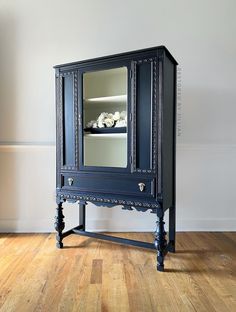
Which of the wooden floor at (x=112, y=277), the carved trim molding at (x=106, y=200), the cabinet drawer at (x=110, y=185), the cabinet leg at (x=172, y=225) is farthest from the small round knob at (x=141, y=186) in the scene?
the wooden floor at (x=112, y=277)

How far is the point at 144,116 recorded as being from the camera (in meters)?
1.83

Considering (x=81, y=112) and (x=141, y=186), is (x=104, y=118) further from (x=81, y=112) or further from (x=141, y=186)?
(x=141, y=186)

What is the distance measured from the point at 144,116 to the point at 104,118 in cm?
42

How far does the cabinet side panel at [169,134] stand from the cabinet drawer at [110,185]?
139mm

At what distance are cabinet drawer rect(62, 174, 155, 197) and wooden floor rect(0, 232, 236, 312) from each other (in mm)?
539

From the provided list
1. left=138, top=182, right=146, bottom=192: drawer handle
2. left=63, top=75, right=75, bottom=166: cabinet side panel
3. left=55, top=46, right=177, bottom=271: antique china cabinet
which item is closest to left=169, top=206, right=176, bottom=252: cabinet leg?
left=55, top=46, right=177, bottom=271: antique china cabinet

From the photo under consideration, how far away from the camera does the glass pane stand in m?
1.98

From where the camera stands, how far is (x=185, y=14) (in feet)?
8.20

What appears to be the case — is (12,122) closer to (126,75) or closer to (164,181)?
(126,75)

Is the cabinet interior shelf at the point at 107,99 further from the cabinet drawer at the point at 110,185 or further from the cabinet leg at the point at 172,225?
the cabinet leg at the point at 172,225

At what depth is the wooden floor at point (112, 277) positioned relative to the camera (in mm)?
1411

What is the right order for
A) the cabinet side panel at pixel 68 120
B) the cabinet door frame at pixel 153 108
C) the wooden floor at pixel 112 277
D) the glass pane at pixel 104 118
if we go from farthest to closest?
1. the cabinet side panel at pixel 68 120
2. the glass pane at pixel 104 118
3. the cabinet door frame at pixel 153 108
4. the wooden floor at pixel 112 277

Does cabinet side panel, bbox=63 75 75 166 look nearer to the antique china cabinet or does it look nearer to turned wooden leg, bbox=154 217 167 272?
the antique china cabinet

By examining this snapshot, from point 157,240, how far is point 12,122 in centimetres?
183
